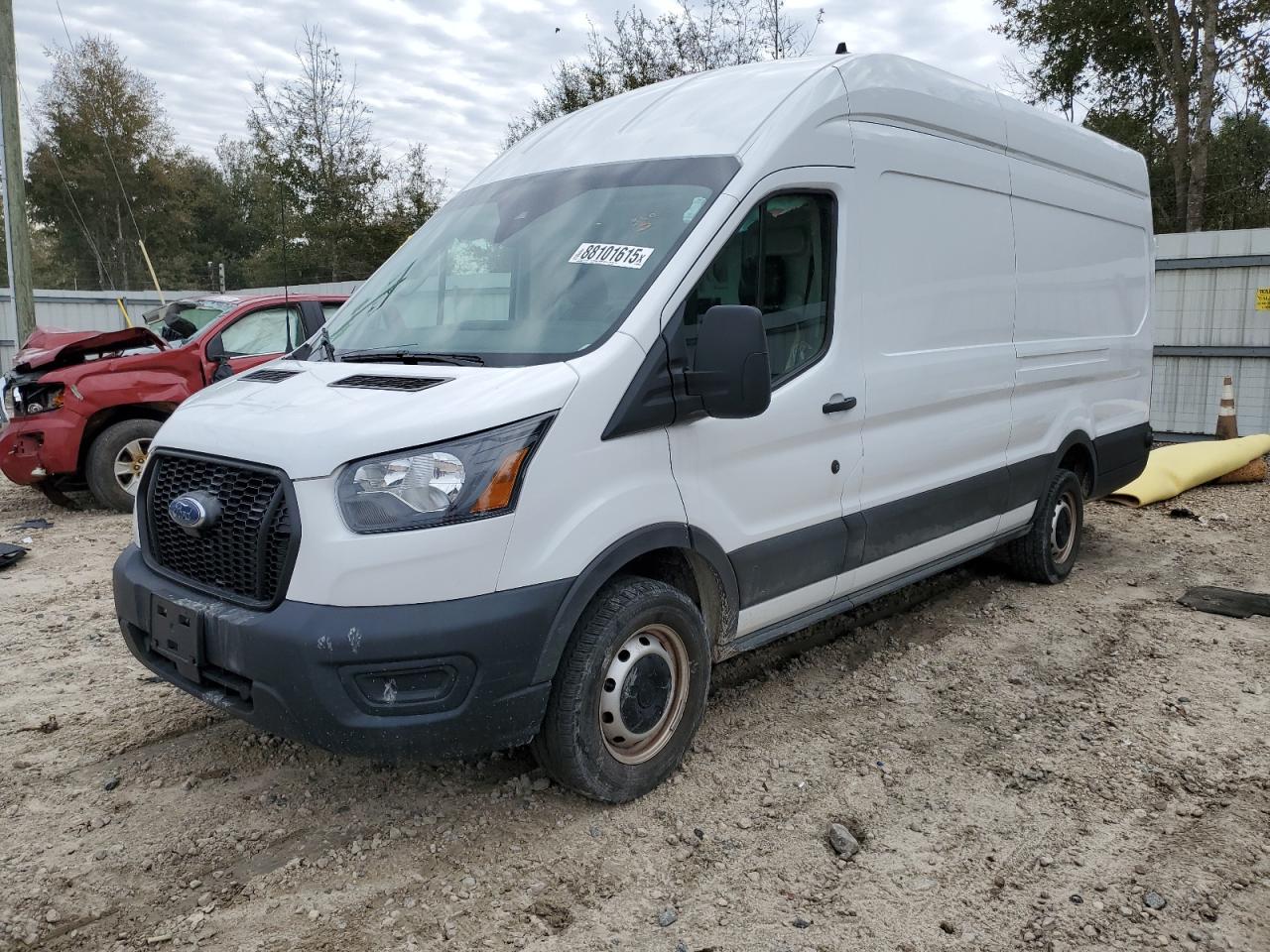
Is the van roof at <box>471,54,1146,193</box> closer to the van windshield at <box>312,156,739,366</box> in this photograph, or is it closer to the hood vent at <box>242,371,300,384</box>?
the van windshield at <box>312,156,739,366</box>

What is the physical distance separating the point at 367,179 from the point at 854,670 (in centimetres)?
2091

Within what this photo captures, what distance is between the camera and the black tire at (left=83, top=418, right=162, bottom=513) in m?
7.81

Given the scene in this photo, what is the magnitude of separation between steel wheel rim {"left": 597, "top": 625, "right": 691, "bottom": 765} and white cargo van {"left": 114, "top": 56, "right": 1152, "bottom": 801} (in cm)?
1

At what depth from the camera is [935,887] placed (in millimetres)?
2865

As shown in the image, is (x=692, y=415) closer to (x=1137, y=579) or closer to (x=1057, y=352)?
(x=1057, y=352)

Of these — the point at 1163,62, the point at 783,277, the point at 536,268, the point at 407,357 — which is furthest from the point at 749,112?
the point at 1163,62

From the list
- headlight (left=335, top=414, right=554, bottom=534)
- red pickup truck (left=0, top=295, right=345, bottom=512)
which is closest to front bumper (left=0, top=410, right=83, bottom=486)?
red pickup truck (left=0, top=295, right=345, bottom=512)

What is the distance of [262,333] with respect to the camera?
332 inches

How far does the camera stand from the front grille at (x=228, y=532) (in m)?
2.77

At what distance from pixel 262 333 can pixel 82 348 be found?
1.38 metres

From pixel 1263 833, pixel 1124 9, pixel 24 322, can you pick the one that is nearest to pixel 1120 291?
pixel 1263 833

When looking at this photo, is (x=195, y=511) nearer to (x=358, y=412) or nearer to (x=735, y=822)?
(x=358, y=412)

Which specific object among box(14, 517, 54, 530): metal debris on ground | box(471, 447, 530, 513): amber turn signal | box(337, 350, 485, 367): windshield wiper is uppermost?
box(337, 350, 485, 367): windshield wiper

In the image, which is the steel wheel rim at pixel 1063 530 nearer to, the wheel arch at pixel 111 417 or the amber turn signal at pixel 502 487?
the amber turn signal at pixel 502 487
